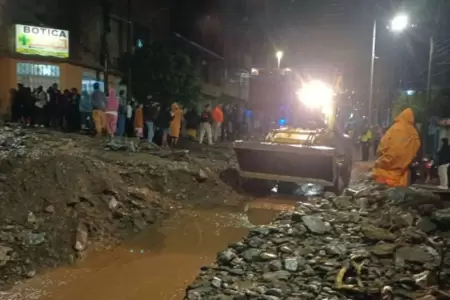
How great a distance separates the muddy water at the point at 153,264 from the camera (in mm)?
6000

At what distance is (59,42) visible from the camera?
57.1ft

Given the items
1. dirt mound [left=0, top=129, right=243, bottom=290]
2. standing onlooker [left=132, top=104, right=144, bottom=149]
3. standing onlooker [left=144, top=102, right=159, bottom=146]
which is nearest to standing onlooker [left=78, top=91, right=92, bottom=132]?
standing onlooker [left=132, top=104, right=144, bottom=149]

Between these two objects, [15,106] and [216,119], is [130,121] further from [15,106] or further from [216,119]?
[216,119]

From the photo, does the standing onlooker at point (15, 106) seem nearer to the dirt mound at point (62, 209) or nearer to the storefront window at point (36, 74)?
the storefront window at point (36, 74)

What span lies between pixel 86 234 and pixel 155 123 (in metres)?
8.16

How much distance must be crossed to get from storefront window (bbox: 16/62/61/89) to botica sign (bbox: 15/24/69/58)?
0.54m

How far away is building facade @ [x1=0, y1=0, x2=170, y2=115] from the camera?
16219mm

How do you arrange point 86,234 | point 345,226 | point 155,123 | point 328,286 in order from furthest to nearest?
1. point 155,123
2. point 86,234
3. point 345,226
4. point 328,286

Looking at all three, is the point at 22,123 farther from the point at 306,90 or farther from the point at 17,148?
the point at 306,90

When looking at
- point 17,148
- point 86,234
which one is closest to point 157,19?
point 17,148

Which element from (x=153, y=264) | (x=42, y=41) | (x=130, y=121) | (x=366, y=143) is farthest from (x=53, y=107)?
(x=366, y=143)

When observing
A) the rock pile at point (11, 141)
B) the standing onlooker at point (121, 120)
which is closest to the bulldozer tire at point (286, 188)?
the standing onlooker at point (121, 120)

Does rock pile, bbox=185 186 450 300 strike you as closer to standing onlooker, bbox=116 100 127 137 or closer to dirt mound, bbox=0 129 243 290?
dirt mound, bbox=0 129 243 290

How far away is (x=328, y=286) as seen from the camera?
5.03m
